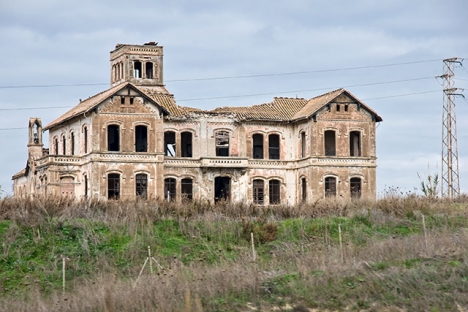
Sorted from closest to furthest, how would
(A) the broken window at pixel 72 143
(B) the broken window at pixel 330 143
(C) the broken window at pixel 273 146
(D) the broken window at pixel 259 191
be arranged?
(A) the broken window at pixel 72 143 < (D) the broken window at pixel 259 191 < (B) the broken window at pixel 330 143 < (C) the broken window at pixel 273 146

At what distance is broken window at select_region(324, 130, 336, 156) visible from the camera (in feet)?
174

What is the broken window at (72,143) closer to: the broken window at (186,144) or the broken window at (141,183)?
the broken window at (141,183)

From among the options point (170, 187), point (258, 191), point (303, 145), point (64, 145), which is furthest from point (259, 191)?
point (64, 145)

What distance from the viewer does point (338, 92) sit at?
5250cm

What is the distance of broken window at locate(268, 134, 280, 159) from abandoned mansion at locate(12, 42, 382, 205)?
0.05 metres

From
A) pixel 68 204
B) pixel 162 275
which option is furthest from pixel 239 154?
pixel 162 275

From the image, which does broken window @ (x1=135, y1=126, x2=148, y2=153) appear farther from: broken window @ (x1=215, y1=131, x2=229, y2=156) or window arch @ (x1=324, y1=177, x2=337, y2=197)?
window arch @ (x1=324, y1=177, x2=337, y2=197)

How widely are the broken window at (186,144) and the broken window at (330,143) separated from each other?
280 inches

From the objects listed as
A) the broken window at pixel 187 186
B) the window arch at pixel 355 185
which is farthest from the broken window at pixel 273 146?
the broken window at pixel 187 186

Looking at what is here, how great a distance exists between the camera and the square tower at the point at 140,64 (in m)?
56.7

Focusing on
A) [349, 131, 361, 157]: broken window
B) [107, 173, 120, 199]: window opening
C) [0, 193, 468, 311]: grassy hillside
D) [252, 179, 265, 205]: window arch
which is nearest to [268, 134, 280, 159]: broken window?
[252, 179, 265, 205]: window arch

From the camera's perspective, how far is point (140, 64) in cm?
5722

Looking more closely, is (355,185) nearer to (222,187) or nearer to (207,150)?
(222,187)

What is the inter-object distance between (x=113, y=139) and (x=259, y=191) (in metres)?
8.03
